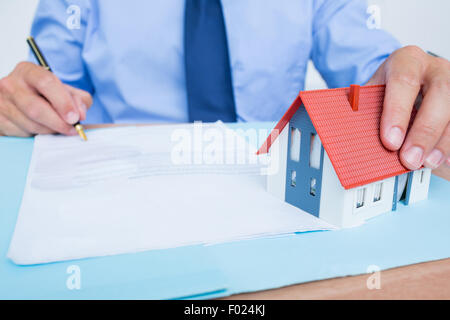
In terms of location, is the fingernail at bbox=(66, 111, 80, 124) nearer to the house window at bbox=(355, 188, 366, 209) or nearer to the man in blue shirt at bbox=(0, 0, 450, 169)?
the man in blue shirt at bbox=(0, 0, 450, 169)

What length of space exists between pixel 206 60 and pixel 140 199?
599 millimetres

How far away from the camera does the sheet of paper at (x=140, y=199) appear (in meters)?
0.44

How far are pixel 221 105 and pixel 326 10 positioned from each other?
49 cm

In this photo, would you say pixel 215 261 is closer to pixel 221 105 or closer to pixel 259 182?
pixel 259 182

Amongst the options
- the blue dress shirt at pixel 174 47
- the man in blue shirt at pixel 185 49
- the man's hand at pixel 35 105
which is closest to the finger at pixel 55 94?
the man's hand at pixel 35 105

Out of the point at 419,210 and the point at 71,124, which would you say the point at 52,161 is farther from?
the point at 419,210

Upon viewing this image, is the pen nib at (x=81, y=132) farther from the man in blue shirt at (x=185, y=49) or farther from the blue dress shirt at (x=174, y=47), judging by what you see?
the blue dress shirt at (x=174, y=47)

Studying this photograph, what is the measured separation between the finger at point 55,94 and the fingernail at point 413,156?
68 centimetres

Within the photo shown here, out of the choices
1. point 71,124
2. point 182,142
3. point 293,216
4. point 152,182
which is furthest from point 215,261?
point 71,124

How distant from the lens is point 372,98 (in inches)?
21.0

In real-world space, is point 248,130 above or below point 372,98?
below
